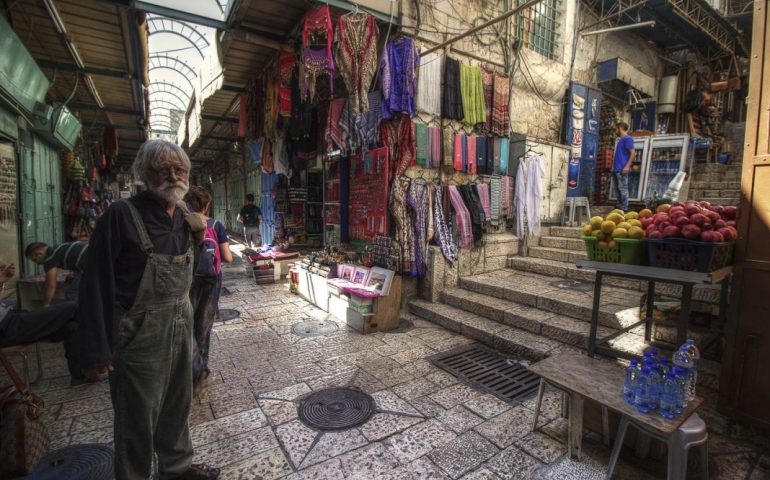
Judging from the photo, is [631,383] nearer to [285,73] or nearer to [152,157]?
[152,157]

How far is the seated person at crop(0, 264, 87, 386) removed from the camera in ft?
9.72

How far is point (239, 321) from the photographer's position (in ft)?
19.3

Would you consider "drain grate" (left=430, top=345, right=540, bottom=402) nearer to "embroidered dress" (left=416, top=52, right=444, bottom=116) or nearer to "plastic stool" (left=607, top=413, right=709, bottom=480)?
"plastic stool" (left=607, top=413, right=709, bottom=480)

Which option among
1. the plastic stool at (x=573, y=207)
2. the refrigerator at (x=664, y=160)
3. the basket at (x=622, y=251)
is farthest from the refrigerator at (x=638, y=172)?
the basket at (x=622, y=251)

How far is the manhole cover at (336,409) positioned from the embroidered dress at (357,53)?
14.2ft

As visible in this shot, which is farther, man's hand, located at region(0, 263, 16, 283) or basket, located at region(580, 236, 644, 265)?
man's hand, located at region(0, 263, 16, 283)

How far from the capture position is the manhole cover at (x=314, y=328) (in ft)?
17.7

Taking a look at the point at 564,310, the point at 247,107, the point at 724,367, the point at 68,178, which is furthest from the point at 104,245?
the point at 68,178

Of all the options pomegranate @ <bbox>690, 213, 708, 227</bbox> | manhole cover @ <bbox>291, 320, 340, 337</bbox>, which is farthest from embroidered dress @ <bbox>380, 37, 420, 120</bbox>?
pomegranate @ <bbox>690, 213, 708, 227</bbox>

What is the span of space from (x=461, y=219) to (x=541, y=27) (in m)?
5.58

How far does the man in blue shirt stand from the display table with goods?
18.9 feet

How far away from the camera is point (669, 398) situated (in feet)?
7.21

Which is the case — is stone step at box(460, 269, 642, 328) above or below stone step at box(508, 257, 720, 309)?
below

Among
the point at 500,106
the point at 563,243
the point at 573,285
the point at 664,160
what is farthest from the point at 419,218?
the point at 664,160
